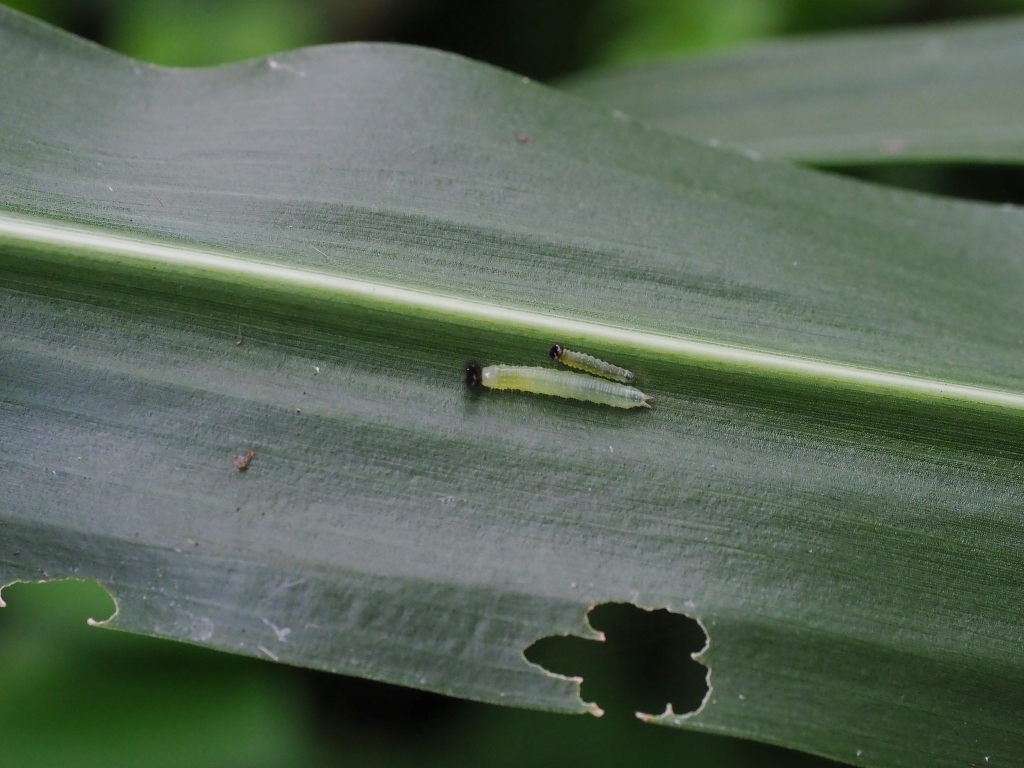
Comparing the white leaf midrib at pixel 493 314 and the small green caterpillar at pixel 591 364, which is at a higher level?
the white leaf midrib at pixel 493 314

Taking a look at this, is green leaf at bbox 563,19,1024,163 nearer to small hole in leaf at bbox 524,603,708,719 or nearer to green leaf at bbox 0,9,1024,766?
green leaf at bbox 0,9,1024,766

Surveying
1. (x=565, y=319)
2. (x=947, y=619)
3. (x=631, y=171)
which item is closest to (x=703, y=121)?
(x=631, y=171)

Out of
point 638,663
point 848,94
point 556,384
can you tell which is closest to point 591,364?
point 556,384

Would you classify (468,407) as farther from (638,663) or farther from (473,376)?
(638,663)

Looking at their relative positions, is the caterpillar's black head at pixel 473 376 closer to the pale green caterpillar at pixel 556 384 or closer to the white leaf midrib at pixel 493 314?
the pale green caterpillar at pixel 556 384

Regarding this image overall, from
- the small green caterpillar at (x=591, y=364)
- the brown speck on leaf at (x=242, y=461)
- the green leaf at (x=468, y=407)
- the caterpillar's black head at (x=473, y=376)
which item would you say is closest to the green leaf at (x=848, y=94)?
the green leaf at (x=468, y=407)
